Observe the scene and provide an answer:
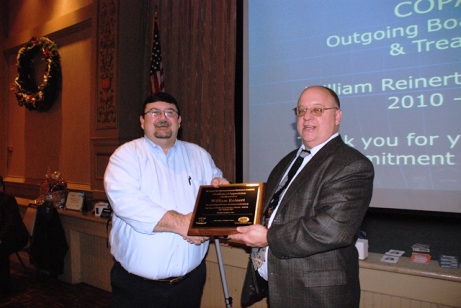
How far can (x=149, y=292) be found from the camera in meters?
2.10

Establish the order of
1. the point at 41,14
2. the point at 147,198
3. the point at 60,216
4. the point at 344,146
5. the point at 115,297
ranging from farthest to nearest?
the point at 41,14 → the point at 60,216 → the point at 115,297 → the point at 147,198 → the point at 344,146

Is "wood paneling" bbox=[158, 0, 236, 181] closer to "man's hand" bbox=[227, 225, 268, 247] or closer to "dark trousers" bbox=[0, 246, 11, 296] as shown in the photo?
"man's hand" bbox=[227, 225, 268, 247]

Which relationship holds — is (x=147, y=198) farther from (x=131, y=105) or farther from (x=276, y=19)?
(x=131, y=105)

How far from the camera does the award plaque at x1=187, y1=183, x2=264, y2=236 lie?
188 centimetres

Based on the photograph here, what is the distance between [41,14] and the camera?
6.22 metres

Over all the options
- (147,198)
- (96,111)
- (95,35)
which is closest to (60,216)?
(96,111)

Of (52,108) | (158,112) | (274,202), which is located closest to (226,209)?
(274,202)

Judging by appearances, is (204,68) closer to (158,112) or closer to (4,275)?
(158,112)

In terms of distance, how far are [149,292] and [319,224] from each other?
1148mm

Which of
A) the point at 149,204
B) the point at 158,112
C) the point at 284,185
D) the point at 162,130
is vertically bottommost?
the point at 149,204

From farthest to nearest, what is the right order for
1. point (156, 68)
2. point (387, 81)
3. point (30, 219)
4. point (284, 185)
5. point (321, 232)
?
point (30, 219) < point (156, 68) < point (387, 81) < point (284, 185) < point (321, 232)

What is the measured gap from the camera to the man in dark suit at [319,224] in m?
1.57

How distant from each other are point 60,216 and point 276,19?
3632mm

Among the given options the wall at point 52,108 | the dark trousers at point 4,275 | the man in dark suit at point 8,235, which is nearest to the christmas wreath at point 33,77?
the wall at point 52,108
